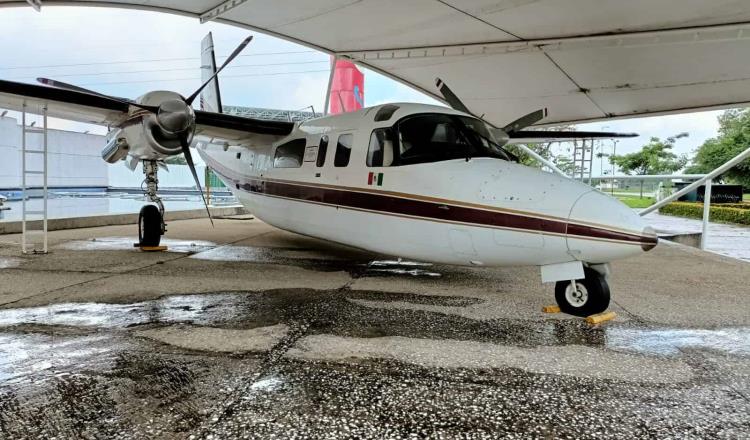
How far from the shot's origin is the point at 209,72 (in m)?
13.0

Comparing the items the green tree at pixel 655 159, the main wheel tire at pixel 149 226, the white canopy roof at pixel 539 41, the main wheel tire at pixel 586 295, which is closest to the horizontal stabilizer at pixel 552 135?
the white canopy roof at pixel 539 41

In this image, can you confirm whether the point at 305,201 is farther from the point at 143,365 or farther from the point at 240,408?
the point at 240,408

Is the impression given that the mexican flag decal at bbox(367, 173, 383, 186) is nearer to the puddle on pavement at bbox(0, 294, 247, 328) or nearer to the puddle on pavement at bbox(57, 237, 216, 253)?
the puddle on pavement at bbox(0, 294, 247, 328)

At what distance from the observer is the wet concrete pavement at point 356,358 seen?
2.48 m

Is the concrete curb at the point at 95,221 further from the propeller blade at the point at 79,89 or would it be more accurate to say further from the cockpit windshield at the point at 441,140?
the cockpit windshield at the point at 441,140

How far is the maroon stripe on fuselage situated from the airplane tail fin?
6.58 metres

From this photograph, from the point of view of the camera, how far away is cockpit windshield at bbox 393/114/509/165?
17.5 feet

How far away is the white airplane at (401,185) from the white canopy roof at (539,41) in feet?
4.36

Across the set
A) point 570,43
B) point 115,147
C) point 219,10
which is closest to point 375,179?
point 219,10

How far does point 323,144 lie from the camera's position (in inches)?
276

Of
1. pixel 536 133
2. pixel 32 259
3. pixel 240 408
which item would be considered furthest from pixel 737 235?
pixel 32 259

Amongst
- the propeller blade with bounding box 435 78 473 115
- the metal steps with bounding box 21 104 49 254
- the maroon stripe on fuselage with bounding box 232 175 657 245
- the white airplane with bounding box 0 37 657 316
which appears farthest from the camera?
the metal steps with bounding box 21 104 49 254

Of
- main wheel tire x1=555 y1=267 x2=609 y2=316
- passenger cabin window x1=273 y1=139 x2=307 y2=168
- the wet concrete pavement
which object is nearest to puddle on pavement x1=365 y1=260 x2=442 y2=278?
the wet concrete pavement

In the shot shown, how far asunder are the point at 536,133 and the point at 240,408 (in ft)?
33.2
